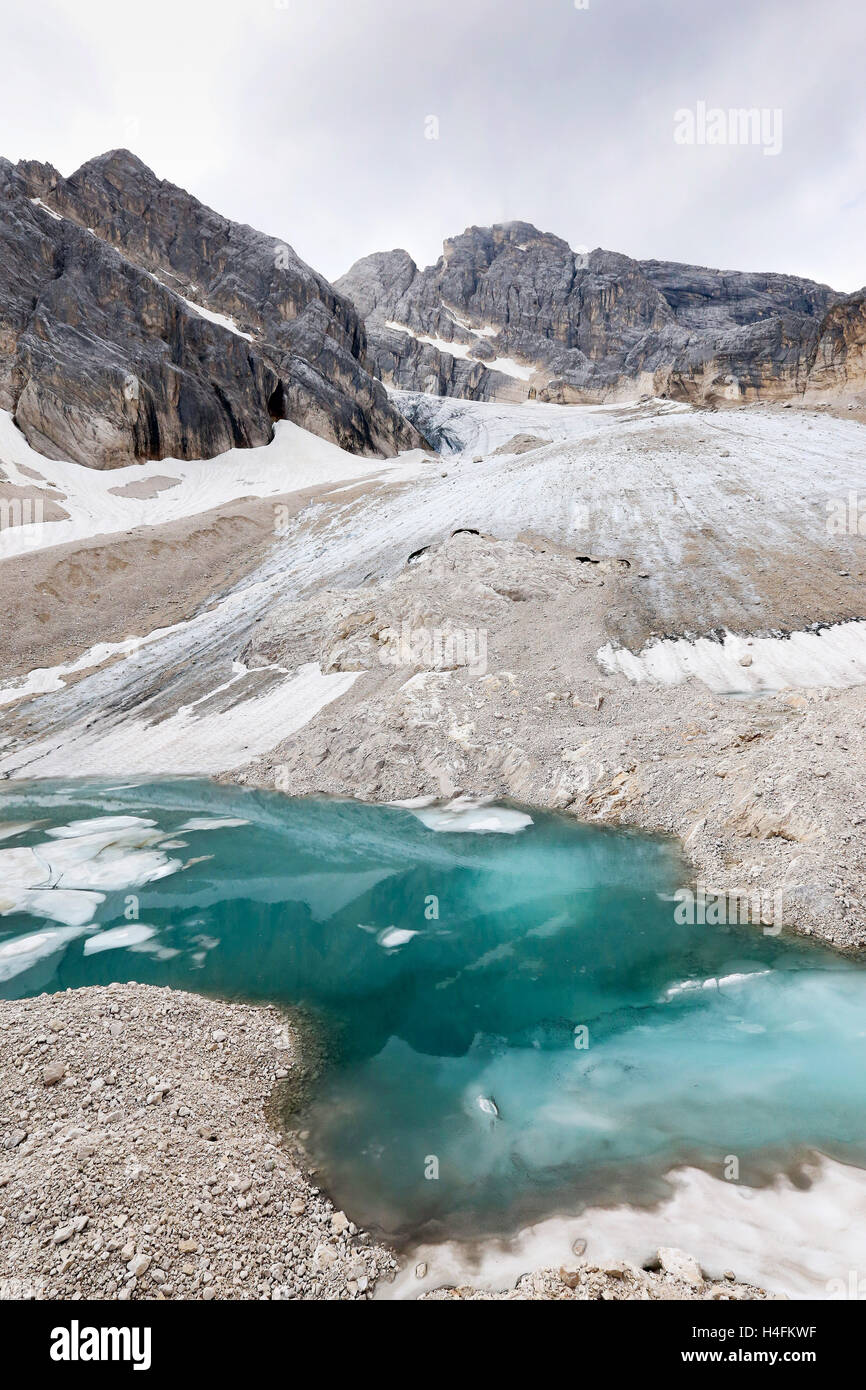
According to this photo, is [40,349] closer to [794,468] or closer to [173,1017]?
[794,468]

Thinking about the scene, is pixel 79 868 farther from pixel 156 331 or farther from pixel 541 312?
pixel 541 312

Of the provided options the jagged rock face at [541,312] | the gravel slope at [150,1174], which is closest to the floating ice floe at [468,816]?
the gravel slope at [150,1174]

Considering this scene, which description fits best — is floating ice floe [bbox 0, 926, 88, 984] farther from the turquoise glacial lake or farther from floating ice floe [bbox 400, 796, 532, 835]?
floating ice floe [bbox 400, 796, 532, 835]

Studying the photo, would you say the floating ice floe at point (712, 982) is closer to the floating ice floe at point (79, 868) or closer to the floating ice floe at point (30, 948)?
the floating ice floe at point (30, 948)

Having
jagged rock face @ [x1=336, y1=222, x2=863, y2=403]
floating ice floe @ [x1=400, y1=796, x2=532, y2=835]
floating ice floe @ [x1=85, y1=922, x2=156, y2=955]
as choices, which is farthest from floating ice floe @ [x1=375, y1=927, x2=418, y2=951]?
jagged rock face @ [x1=336, y1=222, x2=863, y2=403]

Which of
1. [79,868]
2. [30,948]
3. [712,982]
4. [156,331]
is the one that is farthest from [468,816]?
[156,331]
